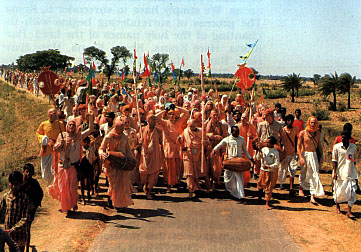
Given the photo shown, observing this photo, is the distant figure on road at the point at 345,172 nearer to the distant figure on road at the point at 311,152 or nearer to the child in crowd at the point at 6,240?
the distant figure on road at the point at 311,152

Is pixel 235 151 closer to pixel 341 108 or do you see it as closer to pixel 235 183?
pixel 235 183

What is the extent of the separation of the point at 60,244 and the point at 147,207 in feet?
8.32

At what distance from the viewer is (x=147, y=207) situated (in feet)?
29.4

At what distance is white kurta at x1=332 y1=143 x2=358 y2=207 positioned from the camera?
27.4 ft

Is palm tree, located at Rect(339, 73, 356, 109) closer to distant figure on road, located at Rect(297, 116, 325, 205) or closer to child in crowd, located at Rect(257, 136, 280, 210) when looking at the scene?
distant figure on road, located at Rect(297, 116, 325, 205)

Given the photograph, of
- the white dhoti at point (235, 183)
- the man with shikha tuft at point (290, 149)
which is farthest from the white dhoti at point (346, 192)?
the white dhoti at point (235, 183)

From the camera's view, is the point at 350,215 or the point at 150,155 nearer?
the point at 350,215

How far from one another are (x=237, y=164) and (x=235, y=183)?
58 centimetres

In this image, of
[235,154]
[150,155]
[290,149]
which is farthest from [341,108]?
[150,155]

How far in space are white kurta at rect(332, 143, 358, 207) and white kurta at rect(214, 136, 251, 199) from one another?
1890 millimetres

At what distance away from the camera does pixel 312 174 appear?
30.7 feet

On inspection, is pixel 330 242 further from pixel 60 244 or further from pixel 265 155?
pixel 60 244

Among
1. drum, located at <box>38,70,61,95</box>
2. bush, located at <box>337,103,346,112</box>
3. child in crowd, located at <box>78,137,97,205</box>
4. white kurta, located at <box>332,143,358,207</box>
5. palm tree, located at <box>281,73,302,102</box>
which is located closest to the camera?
white kurta, located at <box>332,143,358,207</box>

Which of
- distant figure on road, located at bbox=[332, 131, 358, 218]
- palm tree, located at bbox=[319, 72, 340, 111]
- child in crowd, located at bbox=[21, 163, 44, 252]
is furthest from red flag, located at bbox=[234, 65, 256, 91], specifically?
palm tree, located at bbox=[319, 72, 340, 111]
